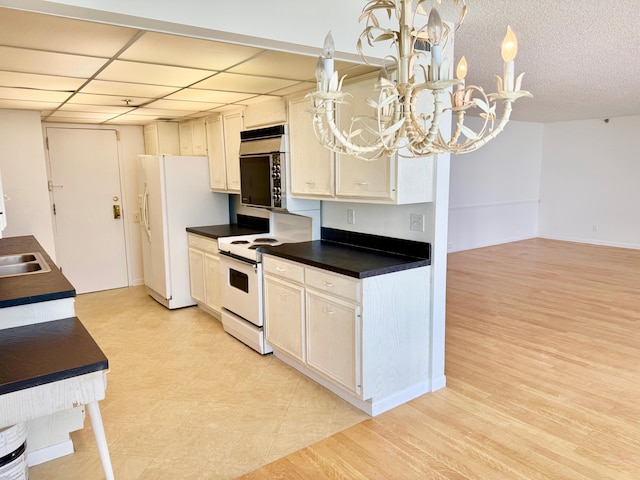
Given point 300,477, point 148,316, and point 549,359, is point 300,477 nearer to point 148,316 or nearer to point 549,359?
point 549,359

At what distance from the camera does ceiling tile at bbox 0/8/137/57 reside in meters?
1.89

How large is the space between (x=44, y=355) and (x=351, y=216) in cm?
232

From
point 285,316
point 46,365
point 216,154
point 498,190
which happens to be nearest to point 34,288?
point 46,365

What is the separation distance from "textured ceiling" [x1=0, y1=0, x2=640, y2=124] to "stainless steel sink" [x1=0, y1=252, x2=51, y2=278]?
1194 mm

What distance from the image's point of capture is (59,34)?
2.09 meters

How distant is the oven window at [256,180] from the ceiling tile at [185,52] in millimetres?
1273

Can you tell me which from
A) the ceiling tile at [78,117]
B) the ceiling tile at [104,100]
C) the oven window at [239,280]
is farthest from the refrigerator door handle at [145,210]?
the oven window at [239,280]

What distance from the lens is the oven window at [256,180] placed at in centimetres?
391

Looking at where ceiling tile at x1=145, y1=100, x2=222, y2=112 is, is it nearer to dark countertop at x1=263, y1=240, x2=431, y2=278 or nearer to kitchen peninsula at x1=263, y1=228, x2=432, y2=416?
dark countertop at x1=263, y1=240, x2=431, y2=278

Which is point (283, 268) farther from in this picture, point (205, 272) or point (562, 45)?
point (562, 45)

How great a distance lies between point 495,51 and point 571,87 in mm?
2227

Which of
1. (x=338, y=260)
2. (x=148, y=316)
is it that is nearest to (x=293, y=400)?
(x=338, y=260)

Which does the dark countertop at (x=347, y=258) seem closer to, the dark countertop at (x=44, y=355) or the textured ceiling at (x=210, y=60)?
the textured ceiling at (x=210, y=60)

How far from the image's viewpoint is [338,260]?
2936 millimetres
